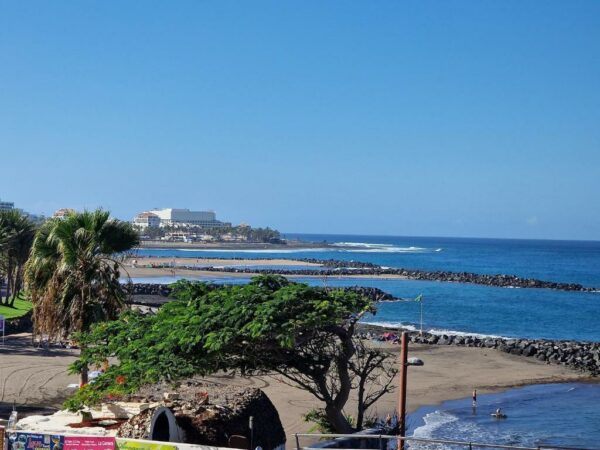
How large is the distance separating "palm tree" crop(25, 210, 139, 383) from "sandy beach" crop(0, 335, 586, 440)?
4347 millimetres

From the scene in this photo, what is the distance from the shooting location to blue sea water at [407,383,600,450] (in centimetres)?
2422

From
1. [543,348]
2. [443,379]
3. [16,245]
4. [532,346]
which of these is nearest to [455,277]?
[543,348]

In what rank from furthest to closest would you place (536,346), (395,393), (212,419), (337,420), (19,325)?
(536,346)
(19,325)
(395,393)
(337,420)
(212,419)

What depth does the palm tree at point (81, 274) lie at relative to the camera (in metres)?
20.4

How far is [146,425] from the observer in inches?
492

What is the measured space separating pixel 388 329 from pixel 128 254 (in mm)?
33997

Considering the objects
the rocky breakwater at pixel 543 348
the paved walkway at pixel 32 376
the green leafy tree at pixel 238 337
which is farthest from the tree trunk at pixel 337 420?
the rocky breakwater at pixel 543 348

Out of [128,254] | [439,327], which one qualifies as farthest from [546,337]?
[128,254]

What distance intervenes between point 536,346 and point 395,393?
1872 centimetres

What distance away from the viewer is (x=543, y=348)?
45594 millimetres

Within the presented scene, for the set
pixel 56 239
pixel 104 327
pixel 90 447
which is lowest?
pixel 90 447

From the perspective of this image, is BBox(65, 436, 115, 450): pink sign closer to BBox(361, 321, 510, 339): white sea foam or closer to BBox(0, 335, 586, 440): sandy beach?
BBox(0, 335, 586, 440): sandy beach

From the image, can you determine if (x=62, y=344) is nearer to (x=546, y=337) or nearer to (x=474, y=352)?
(x=474, y=352)

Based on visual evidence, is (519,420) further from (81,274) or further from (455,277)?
(455,277)
